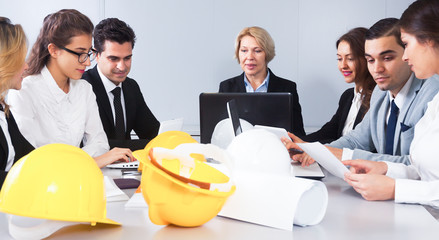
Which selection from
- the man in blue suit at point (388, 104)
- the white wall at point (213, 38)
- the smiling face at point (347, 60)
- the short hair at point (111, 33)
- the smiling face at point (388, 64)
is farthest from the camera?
the white wall at point (213, 38)

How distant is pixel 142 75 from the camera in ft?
14.0

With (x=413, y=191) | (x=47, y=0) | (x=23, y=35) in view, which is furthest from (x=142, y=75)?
(x=413, y=191)

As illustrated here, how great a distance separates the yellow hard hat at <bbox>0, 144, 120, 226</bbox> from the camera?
1.00 meters

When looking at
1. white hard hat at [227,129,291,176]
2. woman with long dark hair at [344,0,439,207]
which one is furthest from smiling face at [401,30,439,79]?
white hard hat at [227,129,291,176]

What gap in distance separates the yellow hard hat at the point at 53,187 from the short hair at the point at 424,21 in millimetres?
1385

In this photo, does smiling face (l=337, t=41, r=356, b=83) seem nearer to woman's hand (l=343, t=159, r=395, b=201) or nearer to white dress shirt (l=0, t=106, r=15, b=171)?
woman's hand (l=343, t=159, r=395, b=201)

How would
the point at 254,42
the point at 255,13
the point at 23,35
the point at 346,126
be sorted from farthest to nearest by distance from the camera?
the point at 255,13 → the point at 254,42 → the point at 346,126 → the point at 23,35

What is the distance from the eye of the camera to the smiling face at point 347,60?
10.7 feet

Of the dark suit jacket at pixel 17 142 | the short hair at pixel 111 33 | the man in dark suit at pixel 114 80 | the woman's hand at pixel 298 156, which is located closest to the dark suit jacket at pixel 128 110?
the man in dark suit at pixel 114 80

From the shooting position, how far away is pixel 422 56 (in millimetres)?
1875

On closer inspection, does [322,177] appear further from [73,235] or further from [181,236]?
[73,235]

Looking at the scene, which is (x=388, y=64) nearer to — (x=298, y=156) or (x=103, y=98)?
(x=298, y=156)

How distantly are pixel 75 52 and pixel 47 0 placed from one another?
79.7 inches

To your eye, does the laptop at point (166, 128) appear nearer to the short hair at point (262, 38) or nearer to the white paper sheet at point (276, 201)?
the white paper sheet at point (276, 201)
